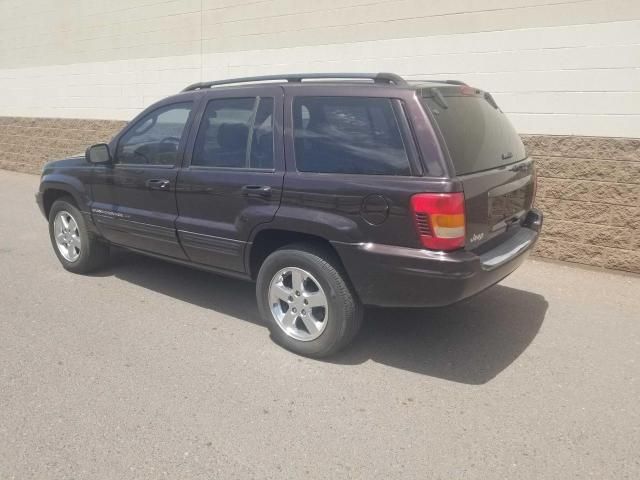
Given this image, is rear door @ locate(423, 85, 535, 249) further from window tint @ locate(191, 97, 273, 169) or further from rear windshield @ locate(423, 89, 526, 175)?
window tint @ locate(191, 97, 273, 169)

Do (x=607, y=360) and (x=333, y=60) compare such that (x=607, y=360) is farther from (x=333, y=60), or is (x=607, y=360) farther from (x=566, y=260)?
(x=333, y=60)

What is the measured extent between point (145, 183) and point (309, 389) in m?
2.24

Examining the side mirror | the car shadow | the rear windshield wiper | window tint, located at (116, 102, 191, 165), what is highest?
the rear windshield wiper

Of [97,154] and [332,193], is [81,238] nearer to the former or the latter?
[97,154]

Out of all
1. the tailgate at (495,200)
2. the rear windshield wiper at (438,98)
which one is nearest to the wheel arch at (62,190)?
the rear windshield wiper at (438,98)

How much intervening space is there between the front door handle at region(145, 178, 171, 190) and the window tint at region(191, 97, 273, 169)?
0.30 metres

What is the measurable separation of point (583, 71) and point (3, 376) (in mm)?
5615

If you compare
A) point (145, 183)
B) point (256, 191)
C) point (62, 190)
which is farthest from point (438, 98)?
point (62, 190)

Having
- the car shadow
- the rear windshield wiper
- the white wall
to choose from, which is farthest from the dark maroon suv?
the white wall

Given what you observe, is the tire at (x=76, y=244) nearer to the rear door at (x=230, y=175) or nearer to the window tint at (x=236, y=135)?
the rear door at (x=230, y=175)

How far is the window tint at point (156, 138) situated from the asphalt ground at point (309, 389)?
1.20m

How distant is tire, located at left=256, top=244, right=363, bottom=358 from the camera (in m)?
3.62

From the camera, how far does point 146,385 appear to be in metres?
3.43

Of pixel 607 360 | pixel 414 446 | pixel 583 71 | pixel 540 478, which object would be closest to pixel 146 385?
pixel 414 446
